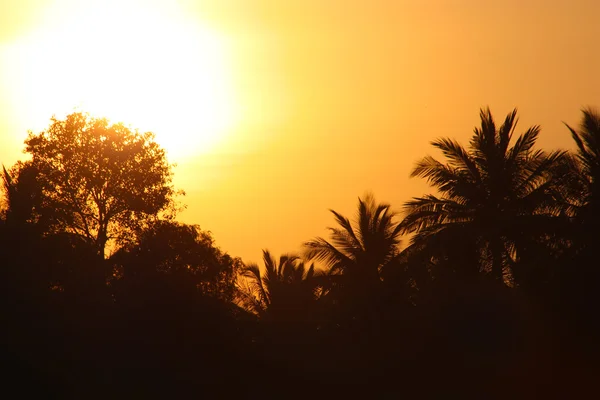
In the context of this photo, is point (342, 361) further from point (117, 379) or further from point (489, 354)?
point (117, 379)

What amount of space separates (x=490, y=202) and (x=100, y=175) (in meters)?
15.0

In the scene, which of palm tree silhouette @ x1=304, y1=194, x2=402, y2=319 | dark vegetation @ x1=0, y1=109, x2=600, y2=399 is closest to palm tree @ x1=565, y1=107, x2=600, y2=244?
dark vegetation @ x1=0, y1=109, x2=600, y2=399

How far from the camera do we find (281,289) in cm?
4312

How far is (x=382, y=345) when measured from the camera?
2638 centimetres

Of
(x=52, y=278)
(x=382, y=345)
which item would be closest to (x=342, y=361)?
(x=382, y=345)

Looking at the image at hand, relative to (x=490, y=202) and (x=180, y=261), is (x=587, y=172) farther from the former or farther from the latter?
(x=180, y=261)

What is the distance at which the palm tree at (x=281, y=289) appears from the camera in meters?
41.1

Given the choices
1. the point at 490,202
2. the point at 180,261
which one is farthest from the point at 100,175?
the point at 490,202

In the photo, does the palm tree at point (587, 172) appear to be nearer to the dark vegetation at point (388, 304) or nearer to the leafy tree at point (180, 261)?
the dark vegetation at point (388, 304)

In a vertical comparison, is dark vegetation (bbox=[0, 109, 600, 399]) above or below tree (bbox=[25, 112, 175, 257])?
below

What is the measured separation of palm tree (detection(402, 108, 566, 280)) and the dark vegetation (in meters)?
0.05

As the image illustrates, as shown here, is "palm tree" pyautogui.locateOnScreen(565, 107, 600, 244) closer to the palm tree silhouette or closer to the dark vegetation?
the dark vegetation

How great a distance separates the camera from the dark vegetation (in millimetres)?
22422

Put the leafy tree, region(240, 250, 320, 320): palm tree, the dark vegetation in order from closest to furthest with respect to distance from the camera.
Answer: the dark vegetation < the leafy tree < region(240, 250, 320, 320): palm tree
